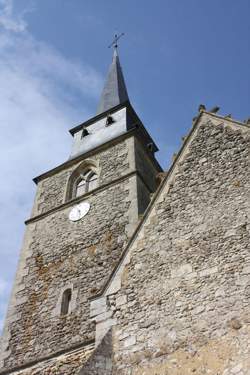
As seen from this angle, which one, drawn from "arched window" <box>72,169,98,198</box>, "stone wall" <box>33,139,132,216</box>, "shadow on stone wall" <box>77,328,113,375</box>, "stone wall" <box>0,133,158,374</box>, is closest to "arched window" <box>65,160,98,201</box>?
"arched window" <box>72,169,98,198</box>

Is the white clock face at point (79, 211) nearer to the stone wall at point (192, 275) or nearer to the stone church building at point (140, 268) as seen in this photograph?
the stone church building at point (140, 268)

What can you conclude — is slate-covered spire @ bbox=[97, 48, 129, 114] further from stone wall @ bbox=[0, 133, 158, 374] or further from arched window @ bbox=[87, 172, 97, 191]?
stone wall @ bbox=[0, 133, 158, 374]

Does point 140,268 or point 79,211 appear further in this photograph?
point 79,211

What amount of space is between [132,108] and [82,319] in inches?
318

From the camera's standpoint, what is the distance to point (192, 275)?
21.0ft

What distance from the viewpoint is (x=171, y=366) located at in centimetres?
573

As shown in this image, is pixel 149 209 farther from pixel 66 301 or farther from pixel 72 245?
pixel 72 245

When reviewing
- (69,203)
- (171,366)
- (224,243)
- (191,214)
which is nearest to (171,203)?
(191,214)

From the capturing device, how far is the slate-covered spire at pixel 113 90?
53.1 feet

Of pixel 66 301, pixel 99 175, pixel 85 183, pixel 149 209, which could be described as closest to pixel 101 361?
pixel 149 209

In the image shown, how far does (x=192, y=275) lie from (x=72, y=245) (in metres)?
4.22

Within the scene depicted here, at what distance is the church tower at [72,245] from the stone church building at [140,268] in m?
0.03

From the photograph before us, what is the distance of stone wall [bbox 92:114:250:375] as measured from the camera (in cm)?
571

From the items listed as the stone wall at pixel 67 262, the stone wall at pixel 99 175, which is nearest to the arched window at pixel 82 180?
the stone wall at pixel 99 175
